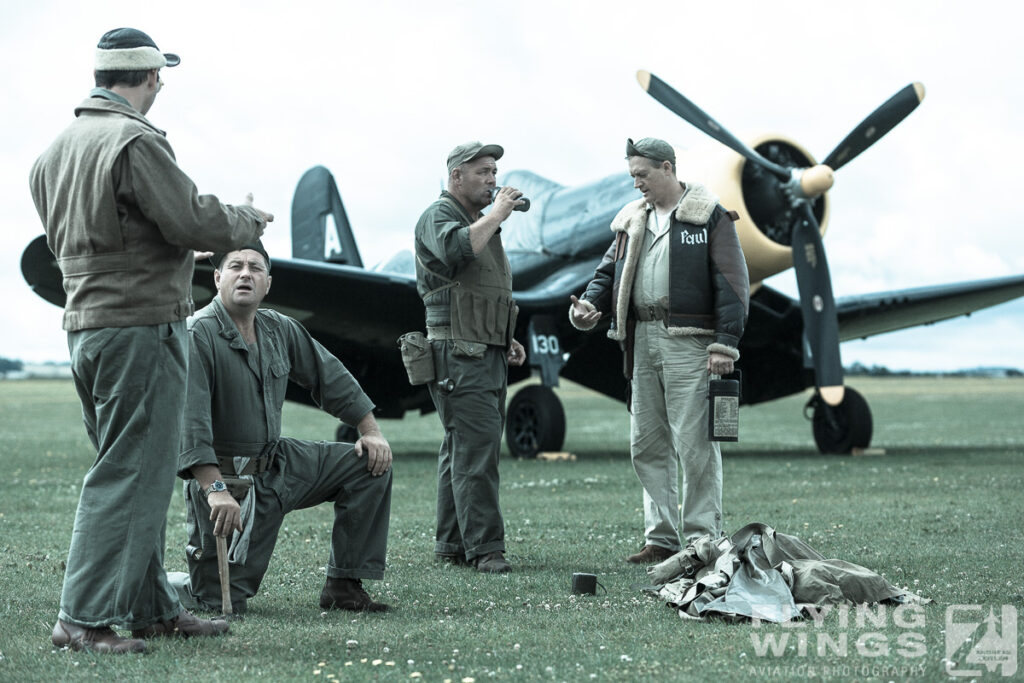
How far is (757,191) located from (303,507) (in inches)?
333

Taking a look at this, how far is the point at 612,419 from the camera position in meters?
23.8

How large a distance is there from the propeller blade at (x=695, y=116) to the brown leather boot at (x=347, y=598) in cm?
818

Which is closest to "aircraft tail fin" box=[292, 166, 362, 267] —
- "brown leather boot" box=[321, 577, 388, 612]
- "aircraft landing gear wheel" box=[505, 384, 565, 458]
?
"aircraft landing gear wheel" box=[505, 384, 565, 458]

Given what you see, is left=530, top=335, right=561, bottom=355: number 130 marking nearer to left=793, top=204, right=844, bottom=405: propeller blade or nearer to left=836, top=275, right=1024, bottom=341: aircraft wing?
left=793, top=204, right=844, bottom=405: propeller blade

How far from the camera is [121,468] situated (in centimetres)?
340

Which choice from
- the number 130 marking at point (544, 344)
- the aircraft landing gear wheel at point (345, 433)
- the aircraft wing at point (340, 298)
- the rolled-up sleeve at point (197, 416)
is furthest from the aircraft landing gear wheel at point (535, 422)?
the rolled-up sleeve at point (197, 416)

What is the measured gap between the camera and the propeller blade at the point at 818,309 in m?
11.8

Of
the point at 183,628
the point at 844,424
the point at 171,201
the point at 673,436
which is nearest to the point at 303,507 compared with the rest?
the point at 183,628

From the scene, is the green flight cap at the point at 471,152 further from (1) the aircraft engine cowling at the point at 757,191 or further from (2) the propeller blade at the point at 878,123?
(2) the propeller blade at the point at 878,123

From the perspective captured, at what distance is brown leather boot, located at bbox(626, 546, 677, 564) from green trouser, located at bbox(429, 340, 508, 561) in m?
0.61

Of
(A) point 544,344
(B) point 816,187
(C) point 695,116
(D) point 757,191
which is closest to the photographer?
(B) point 816,187

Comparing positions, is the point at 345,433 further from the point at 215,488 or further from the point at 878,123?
the point at 215,488

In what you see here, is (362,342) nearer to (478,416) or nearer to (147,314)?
(478,416)

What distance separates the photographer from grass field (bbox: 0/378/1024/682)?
10.5 feet
